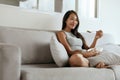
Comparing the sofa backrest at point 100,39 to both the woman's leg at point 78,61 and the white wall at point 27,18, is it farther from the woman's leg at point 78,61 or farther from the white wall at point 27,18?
the woman's leg at point 78,61

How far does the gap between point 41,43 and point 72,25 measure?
460mm

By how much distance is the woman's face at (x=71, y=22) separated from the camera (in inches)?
99.6

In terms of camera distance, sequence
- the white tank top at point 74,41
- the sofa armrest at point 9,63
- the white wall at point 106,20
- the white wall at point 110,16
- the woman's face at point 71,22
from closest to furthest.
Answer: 1. the sofa armrest at point 9,63
2. the white tank top at point 74,41
3. the woman's face at point 71,22
4. the white wall at point 106,20
5. the white wall at point 110,16

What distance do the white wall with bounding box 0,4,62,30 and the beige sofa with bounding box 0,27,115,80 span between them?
0.30 meters

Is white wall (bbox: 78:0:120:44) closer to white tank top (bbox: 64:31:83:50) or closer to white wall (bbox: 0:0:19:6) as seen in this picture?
white tank top (bbox: 64:31:83:50)

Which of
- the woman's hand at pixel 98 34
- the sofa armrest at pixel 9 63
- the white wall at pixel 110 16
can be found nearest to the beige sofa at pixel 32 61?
the sofa armrest at pixel 9 63

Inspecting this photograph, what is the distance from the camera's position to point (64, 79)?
1.64 meters

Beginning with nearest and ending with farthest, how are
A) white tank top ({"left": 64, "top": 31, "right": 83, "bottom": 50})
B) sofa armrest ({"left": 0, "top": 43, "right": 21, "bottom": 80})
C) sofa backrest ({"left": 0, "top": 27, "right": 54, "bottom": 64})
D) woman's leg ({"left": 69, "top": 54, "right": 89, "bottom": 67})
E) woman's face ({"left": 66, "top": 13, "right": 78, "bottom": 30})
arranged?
1. sofa armrest ({"left": 0, "top": 43, "right": 21, "bottom": 80})
2. woman's leg ({"left": 69, "top": 54, "right": 89, "bottom": 67})
3. sofa backrest ({"left": 0, "top": 27, "right": 54, "bottom": 64})
4. white tank top ({"left": 64, "top": 31, "right": 83, "bottom": 50})
5. woman's face ({"left": 66, "top": 13, "right": 78, "bottom": 30})

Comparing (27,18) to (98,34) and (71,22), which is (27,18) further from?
(98,34)

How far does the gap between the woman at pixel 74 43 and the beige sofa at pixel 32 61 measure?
0.14m

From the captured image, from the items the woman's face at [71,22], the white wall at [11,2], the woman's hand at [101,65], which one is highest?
the white wall at [11,2]

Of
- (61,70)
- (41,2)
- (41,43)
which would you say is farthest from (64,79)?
(41,2)

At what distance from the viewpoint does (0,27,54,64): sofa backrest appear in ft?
6.90

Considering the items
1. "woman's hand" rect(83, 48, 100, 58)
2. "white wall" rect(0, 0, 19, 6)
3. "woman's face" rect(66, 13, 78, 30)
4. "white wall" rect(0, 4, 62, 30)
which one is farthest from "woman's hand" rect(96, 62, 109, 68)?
"white wall" rect(0, 0, 19, 6)
